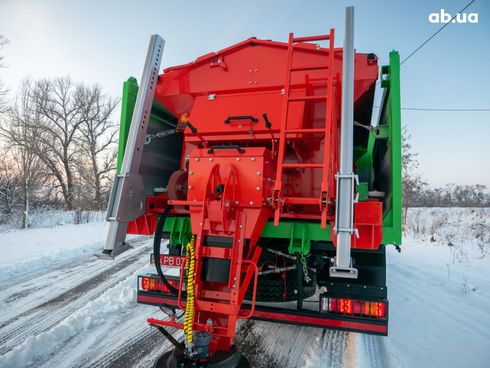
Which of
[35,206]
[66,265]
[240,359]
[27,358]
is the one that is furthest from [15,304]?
[35,206]

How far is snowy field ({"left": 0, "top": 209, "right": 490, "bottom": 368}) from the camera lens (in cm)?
282

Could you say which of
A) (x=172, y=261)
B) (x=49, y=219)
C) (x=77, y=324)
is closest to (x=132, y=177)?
(x=172, y=261)

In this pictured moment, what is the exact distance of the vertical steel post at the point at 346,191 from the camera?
2.01 meters

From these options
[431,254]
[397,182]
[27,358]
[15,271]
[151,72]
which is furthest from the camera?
[431,254]

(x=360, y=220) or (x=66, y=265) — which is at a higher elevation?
(x=360, y=220)

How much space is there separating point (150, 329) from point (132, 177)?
1818 mm

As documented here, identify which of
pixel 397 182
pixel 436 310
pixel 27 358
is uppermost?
pixel 397 182

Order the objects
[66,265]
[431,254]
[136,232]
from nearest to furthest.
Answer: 1. [136,232]
2. [66,265]
3. [431,254]

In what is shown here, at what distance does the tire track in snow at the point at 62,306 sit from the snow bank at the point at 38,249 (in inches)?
64.8

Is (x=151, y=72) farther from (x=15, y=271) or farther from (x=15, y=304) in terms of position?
(x=15, y=271)

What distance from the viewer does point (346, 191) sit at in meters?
2.09

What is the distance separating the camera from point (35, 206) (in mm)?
16312

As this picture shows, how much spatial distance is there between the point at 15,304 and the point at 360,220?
4531 millimetres

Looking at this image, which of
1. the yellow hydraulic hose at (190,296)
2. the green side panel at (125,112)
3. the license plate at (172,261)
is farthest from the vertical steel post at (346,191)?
the green side panel at (125,112)
